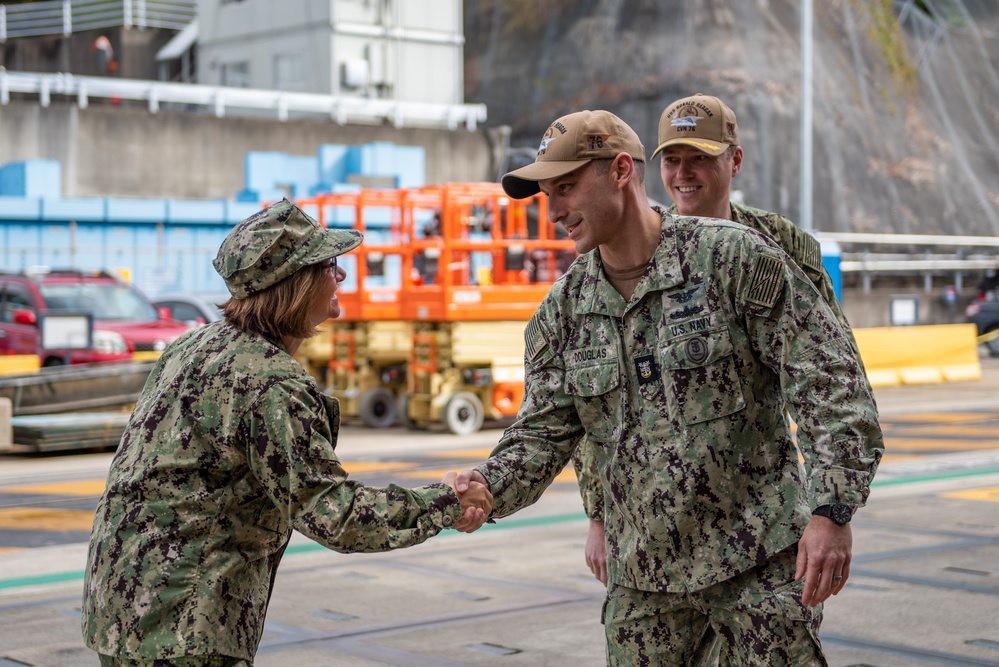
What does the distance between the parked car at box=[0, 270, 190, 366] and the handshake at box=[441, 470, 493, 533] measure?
15.0m

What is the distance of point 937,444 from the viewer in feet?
47.2

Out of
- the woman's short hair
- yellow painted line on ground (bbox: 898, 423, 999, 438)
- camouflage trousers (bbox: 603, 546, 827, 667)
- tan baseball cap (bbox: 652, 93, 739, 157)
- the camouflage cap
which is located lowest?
yellow painted line on ground (bbox: 898, 423, 999, 438)

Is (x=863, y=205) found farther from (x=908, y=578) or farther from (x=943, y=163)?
(x=908, y=578)

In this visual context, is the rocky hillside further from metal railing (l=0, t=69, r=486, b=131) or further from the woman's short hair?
the woman's short hair

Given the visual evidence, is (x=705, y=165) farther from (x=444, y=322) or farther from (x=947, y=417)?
(x=947, y=417)

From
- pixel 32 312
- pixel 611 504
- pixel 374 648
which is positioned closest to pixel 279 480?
pixel 611 504

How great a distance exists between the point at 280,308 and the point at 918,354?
21.4 meters

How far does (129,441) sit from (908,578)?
5470 millimetres

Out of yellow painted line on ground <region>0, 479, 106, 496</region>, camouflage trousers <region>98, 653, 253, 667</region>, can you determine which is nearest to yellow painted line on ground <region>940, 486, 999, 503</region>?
yellow painted line on ground <region>0, 479, 106, 496</region>

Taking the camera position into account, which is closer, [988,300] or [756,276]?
[756,276]

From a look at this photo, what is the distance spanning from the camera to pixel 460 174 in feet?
126

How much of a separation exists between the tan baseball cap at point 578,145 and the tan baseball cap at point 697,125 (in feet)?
4.45

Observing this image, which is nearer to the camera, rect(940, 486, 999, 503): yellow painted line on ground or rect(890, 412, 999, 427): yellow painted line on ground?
rect(940, 486, 999, 503): yellow painted line on ground

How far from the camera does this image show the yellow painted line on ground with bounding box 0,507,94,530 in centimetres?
995
